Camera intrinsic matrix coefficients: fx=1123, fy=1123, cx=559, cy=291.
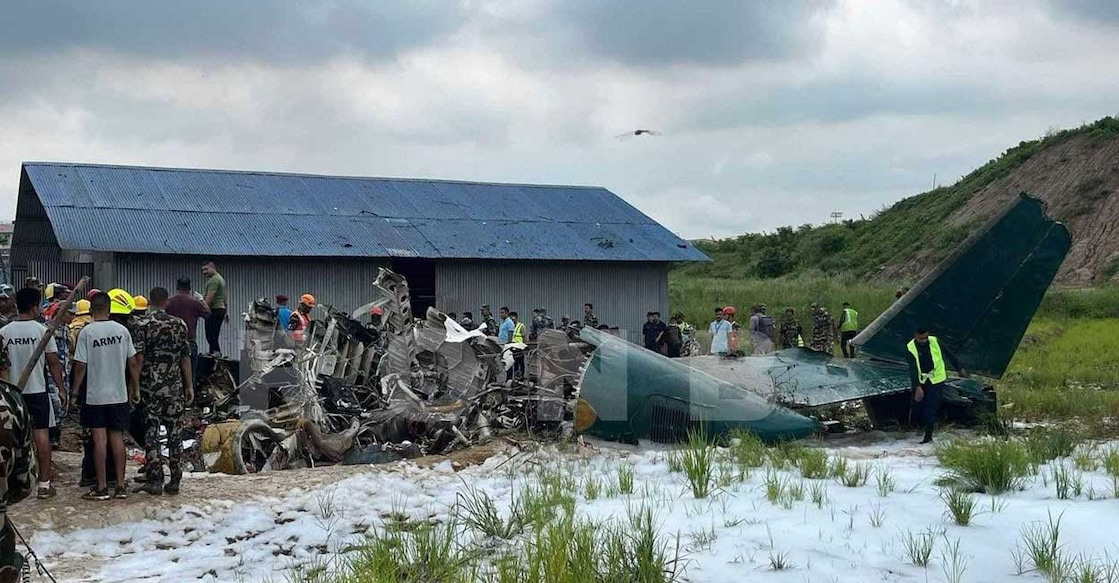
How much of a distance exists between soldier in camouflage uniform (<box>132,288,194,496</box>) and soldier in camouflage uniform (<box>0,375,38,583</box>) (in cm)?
413

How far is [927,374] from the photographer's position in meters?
12.3

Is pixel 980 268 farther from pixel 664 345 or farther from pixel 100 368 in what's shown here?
pixel 100 368

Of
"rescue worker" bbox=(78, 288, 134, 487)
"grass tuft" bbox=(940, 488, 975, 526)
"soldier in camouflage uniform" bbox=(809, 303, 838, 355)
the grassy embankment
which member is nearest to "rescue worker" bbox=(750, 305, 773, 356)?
"soldier in camouflage uniform" bbox=(809, 303, 838, 355)

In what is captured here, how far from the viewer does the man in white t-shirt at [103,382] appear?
850 cm

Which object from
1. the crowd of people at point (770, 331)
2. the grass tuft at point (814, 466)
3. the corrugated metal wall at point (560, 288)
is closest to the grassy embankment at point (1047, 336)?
the crowd of people at point (770, 331)

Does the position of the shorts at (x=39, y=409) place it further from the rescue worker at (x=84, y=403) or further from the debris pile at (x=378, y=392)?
the debris pile at (x=378, y=392)

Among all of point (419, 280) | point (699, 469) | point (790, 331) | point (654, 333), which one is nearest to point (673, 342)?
point (654, 333)

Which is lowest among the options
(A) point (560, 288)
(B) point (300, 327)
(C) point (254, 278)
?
(B) point (300, 327)

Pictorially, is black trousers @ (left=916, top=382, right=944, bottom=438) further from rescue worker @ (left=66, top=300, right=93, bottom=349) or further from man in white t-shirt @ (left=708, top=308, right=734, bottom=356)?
rescue worker @ (left=66, top=300, right=93, bottom=349)

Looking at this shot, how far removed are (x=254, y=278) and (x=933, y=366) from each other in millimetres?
14832

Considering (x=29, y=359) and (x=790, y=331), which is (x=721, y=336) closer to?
(x=790, y=331)

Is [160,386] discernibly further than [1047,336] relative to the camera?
No

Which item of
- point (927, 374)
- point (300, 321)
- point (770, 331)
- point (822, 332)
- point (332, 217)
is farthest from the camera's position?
point (332, 217)

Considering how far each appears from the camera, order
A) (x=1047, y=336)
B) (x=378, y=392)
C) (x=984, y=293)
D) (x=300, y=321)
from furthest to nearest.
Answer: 1. (x=1047, y=336)
2. (x=300, y=321)
3. (x=984, y=293)
4. (x=378, y=392)
